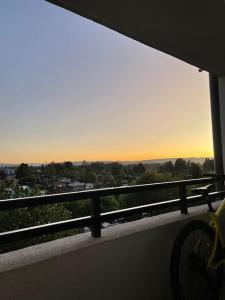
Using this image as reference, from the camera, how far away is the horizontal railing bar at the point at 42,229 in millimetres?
1540

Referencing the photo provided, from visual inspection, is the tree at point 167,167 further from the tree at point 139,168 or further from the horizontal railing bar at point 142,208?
the horizontal railing bar at point 142,208

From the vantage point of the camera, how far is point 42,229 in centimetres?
169

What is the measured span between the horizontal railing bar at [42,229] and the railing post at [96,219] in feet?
0.10

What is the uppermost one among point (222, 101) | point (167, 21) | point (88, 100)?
point (88, 100)

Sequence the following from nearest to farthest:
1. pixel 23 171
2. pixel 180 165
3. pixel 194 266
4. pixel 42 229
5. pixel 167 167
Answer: pixel 42 229 < pixel 194 266 < pixel 23 171 < pixel 167 167 < pixel 180 165

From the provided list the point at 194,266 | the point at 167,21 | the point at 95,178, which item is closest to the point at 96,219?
the point at 194,266

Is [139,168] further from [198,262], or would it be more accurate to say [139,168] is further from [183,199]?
[198,262]

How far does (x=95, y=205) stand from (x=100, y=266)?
0.32m

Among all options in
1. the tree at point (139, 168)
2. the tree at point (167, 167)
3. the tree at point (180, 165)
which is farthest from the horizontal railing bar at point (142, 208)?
the tree at point (180, 165)

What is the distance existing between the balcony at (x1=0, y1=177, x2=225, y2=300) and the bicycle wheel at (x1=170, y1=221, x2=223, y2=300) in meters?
0.15

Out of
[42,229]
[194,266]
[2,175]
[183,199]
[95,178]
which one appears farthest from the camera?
[2,175]

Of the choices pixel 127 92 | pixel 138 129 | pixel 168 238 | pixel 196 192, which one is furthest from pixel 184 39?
pixel 138 129

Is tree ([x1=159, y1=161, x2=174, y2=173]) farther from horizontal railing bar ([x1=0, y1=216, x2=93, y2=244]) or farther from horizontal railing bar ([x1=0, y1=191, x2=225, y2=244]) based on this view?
horizontal railing bar ([x1=0, y1=216, x2=93, y2=244])

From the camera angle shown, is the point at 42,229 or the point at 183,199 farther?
the point at 183,199
